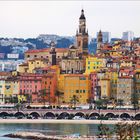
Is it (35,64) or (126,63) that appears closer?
(126,63)

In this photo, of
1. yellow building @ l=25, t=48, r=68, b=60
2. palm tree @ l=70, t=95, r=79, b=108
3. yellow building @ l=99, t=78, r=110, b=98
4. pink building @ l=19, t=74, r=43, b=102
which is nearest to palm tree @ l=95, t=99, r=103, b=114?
yellow building @ l=99, t=78, r=110, b=98

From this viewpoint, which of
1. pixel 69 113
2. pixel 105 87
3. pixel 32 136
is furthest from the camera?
pixel 105 87

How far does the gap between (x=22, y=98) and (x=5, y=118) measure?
15.3 metres

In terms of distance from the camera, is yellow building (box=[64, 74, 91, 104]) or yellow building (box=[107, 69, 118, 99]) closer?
yellow building (box=[107, 69, 118, 99])

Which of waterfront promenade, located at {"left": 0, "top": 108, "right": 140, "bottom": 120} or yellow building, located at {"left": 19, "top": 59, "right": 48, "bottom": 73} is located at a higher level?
yellow building, located at {"left": 19, "top": 59, "right": 48, "bottom": 73}

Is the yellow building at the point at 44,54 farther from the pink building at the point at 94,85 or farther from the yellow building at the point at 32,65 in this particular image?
the pink building at the point at 94,85

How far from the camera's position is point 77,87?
124 meters

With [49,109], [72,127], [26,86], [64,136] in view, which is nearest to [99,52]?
[26,86]

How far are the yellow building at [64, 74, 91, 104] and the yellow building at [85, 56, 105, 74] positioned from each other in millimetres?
5651

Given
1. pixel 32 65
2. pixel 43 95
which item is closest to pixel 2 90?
pixel 43 95

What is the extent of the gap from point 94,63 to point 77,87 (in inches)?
327

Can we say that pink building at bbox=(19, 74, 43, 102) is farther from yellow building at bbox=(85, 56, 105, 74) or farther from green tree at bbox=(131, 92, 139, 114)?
green tree at bbox=(131, 92, 139, 114)

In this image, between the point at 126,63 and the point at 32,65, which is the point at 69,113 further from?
the point at 32,65

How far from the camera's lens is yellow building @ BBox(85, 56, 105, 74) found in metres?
131
